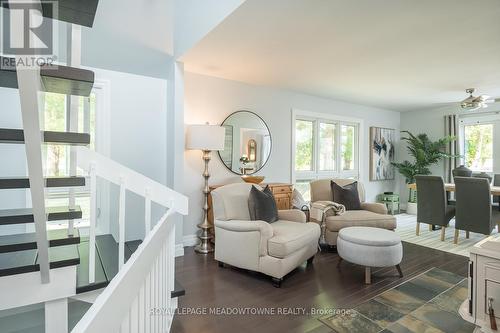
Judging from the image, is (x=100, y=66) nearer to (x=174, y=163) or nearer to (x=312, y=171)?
(x=174, y=163)

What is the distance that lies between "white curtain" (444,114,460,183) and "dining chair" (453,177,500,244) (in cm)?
208

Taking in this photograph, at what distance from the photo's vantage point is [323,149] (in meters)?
5.40

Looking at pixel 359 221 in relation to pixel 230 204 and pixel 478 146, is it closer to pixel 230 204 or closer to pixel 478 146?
pixel 230 204

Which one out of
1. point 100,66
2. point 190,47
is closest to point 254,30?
point 190,47

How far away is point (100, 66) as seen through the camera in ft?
10.7

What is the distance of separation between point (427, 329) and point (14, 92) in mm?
4203

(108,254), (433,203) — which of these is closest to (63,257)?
(108,254)

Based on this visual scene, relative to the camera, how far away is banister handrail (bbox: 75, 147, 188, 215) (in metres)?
1.82

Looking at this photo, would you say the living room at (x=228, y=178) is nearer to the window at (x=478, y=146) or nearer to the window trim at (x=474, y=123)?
the window trim at (x=474, y=123)

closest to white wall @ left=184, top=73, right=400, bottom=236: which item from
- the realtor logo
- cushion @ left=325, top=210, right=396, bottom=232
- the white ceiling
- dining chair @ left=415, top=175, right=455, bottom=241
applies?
the white ceiling

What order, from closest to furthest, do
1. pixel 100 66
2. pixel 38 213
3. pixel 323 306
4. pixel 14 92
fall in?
1. pixel 38 213
2. pixel 323 306
3. pixel 14 92
4. pixel 100 66

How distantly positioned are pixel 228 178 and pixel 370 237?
2.11 metres

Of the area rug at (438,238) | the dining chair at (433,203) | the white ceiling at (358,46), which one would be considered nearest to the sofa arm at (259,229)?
the white ceiling at (358,46)

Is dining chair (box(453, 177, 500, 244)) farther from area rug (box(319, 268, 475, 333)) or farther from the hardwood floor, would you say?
area rug (box(319, 268, 475, 333))
